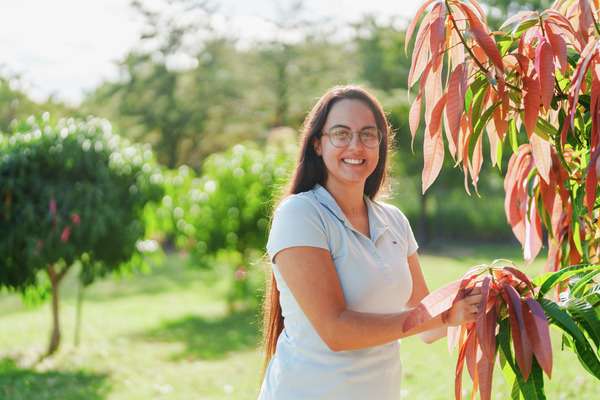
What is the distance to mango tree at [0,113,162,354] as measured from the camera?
605 cm

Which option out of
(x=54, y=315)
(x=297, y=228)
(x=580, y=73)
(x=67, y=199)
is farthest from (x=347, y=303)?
(x=54, y=315)

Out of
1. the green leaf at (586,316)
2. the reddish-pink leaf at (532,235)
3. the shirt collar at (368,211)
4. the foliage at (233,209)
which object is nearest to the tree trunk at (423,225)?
the foliage at (233,209)

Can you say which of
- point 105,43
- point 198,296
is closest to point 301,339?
point 198,296

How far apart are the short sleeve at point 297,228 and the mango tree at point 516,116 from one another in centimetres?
30

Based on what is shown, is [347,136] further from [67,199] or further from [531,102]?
[67,199]

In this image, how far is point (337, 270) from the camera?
6.25 feet

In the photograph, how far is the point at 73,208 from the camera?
6.23m

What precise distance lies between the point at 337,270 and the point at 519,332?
52 cm

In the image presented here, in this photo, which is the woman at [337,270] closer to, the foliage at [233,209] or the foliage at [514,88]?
the foliage at [514,88]

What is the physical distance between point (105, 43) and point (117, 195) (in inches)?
806

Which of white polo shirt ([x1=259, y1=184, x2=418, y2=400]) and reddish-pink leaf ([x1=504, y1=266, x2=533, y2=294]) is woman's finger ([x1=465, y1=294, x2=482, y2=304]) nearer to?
reddish-pink leaf ([x1=504, y1=266, x2=533, y2=294])

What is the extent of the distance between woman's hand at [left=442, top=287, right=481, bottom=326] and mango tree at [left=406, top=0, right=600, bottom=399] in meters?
0.02

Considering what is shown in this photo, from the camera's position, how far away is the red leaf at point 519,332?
4.94 ft

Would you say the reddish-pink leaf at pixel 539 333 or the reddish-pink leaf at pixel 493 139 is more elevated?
the reddish-pink leaf at pixel 493 139
